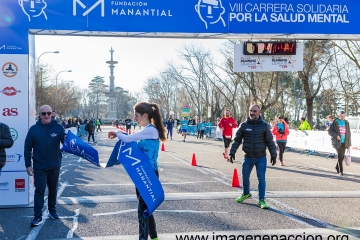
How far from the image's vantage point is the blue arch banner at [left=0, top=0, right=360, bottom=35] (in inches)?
330

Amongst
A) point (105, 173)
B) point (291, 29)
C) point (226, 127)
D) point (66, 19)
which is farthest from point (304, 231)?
point (226, 127)

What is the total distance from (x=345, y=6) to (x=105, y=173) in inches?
326

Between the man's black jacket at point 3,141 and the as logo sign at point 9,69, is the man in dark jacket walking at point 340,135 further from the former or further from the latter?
the man's black jacket at point 3,141

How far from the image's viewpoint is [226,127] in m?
16.9

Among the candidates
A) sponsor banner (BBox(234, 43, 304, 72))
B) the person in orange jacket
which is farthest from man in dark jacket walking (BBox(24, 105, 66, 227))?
the person in orange jacket

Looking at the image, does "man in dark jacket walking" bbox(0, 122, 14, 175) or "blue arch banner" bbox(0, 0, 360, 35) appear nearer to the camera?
"man in dark jacket walking" bbox(0, 122, 14, 175)

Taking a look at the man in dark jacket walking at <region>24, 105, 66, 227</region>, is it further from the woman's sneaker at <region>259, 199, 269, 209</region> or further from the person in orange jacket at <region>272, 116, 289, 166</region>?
the person in orange jacket at <region>272, 116, 289, 166</region>

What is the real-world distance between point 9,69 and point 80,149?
289cm

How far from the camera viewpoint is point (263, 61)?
10023 millimetres

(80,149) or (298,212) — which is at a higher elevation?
(80,149)

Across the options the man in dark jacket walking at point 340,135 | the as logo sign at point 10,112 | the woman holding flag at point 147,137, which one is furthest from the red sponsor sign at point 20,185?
the man in dark jacket walking at point 340,135

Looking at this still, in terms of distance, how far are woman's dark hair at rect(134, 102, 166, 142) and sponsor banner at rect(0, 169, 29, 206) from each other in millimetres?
4059

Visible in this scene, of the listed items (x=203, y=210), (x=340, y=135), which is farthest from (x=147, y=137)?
(x=340, y=135)

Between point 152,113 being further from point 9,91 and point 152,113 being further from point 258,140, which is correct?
point 9,91
